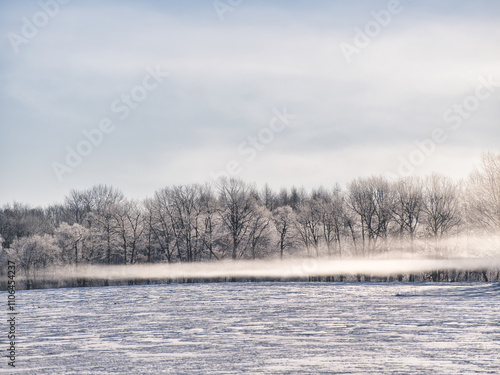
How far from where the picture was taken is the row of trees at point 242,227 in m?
82.9

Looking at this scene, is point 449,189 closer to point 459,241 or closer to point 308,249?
point 459,241

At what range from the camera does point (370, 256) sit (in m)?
84.7

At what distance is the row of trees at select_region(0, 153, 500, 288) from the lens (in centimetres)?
8288

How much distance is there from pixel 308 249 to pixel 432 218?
21.1m

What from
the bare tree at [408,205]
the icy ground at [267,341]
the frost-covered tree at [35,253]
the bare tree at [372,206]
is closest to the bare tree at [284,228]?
the bare tree at [372,206]

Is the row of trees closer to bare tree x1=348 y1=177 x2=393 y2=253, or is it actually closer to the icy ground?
bare tree x1=348 y1=177 x2=393 y2=253

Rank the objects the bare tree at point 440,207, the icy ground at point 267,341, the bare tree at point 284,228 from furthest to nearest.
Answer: the bare tree at point 284,228
the bare tree at point 440,207
the icy ground at point 267,341

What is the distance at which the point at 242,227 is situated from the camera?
89.6 meters

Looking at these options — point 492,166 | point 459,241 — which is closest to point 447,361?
point 492,166

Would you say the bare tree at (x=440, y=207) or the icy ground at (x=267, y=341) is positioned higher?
the bare tree at (x=440, y=207)

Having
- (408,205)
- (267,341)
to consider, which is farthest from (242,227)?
(267,341)

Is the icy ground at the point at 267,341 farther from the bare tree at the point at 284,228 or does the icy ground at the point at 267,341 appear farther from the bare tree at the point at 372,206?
the bare tree at the point at 284,228

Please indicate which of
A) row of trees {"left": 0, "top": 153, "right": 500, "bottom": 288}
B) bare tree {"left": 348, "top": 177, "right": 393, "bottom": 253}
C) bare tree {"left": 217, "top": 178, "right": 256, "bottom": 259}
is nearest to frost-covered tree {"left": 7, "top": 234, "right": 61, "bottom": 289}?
row of trees {"left": 0, "top": 153, "right": 500, "bottom": 288}

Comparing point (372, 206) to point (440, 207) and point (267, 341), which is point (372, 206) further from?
point (267, 341)
